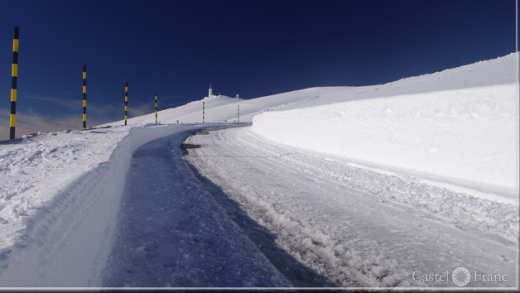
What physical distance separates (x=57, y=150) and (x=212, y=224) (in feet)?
8.55

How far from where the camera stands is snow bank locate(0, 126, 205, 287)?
1184 millimetres

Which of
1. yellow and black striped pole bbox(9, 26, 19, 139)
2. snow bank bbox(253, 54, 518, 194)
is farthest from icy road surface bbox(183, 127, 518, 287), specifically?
yellow and black striped pole bbox(9, 26, 19, 139)

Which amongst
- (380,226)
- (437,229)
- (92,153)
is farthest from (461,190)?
(92,153)

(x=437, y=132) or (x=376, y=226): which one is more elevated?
(x=437, y=132)

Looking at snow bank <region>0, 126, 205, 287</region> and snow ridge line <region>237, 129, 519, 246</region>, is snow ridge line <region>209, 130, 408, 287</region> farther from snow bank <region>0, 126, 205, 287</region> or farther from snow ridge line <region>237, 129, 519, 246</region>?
snow bank <region>0, 126, 205, 287</region>

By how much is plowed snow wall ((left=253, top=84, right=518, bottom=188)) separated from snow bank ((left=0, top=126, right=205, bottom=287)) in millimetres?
4941

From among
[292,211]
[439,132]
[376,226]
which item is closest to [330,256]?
[376,226]

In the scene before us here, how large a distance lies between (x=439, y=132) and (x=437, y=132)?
37mm

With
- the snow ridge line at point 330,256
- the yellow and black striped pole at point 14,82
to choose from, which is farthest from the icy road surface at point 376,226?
the yellow and black striped pole at point 14,82

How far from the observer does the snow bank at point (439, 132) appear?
3.65 metres

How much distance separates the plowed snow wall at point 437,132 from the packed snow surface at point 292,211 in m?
0.02

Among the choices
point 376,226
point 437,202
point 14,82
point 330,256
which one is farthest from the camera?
point 14,82

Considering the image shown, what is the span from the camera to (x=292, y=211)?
317cm

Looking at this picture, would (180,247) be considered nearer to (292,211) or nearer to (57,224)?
(57,224)
